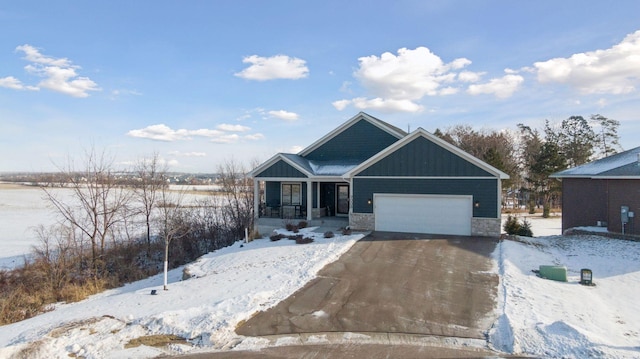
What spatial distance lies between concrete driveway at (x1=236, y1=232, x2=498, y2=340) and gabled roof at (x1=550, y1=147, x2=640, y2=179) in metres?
7.21

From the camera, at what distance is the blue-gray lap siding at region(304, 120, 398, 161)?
821 inches

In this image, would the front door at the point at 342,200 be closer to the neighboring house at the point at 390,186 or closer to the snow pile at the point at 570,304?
the neighboring house at the point at 390,186

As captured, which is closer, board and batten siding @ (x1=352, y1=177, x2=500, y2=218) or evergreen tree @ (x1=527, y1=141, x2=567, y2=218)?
board and batten siding @ (x1=352, y1=177, x2=500, y2=218)

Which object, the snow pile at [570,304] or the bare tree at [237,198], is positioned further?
the bare tree at [237,198]

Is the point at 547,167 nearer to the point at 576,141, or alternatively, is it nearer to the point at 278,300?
the point at 576,141

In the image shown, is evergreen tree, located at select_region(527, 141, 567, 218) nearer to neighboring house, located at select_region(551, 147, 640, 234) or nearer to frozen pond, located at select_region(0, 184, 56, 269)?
neighboring house, located at select_region(551, 147, 640, 234)

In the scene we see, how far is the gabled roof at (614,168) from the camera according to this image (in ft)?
50.7

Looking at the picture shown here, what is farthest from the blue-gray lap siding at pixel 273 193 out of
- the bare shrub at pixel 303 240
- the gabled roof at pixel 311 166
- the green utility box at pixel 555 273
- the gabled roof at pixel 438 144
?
the green utility box at pixel 555 273

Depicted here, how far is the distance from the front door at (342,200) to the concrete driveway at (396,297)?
23.8 ft

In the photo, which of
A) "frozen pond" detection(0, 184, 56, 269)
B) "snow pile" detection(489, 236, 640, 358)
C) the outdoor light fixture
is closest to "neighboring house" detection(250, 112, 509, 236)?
"snow pile" detection(489, 236, 640, 358)

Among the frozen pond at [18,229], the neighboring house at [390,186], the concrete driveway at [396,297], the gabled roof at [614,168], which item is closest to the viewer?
the concrete driveway at [396,297]

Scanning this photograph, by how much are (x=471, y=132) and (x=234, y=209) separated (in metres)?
30.9

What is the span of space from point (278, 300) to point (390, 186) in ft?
31.8

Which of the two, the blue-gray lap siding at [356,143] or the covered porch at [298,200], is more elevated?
the blue-gray lap siding at [356,143]
